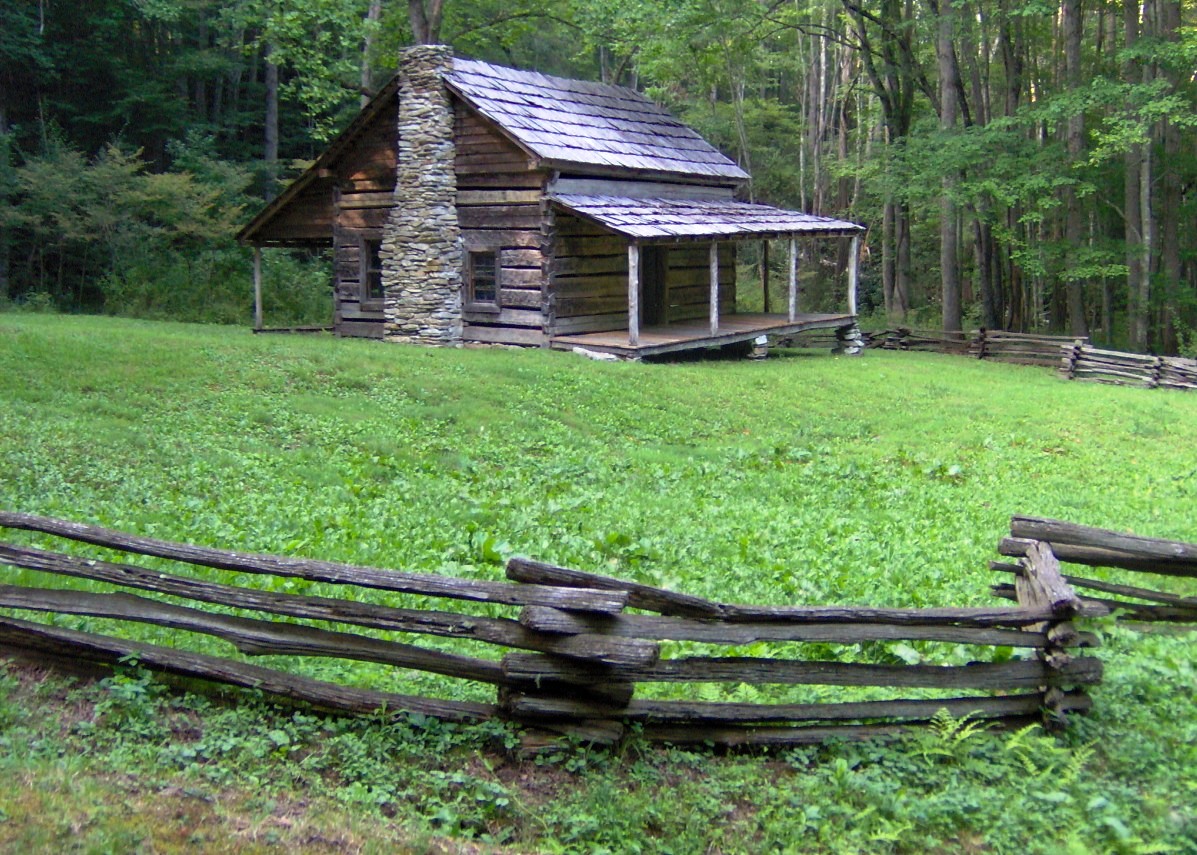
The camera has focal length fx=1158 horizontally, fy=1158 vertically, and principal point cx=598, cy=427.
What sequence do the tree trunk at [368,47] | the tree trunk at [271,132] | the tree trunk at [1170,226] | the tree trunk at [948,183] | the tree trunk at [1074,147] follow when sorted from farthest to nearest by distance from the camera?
the tree trunk at [271,132] < the tree trunk at [368,47] < the tree trunk at [948,183] < the tree trunk at [1170,226] < the tree trunk at [1074,147]

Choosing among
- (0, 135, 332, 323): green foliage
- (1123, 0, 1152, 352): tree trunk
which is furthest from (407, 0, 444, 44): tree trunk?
(1123, 0, 1152, 352): tree trunk

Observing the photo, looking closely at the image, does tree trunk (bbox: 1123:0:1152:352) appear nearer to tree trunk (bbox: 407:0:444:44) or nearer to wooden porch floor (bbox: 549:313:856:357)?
wooden porch floor (bbox: 549:313:856:357)

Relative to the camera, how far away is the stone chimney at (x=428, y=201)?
2342 cm

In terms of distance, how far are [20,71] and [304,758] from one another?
121ft

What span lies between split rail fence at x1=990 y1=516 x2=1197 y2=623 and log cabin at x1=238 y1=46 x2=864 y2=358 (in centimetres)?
1463

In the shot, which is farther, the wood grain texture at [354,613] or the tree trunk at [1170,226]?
the tree trunk at [1170,226]

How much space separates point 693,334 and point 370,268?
7.46 metres

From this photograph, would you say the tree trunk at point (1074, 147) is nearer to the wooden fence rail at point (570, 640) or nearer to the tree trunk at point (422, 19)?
the tree trunk at point (422, 19)

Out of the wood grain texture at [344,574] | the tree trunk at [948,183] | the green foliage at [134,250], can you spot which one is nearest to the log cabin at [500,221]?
the green foliage at [134,250]

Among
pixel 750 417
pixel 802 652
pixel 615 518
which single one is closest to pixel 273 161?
pixel 750 417

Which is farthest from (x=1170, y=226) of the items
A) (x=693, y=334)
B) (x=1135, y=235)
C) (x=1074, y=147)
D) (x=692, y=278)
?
(x=693, y=334)

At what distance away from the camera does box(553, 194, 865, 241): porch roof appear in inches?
861

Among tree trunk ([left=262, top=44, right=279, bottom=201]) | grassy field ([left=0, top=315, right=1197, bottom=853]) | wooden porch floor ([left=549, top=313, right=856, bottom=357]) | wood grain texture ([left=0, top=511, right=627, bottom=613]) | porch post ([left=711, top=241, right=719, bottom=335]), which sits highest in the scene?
tree trunk ([left=262, top=44, right=279, bottom=201])

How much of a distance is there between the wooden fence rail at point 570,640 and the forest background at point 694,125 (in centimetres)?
2287
